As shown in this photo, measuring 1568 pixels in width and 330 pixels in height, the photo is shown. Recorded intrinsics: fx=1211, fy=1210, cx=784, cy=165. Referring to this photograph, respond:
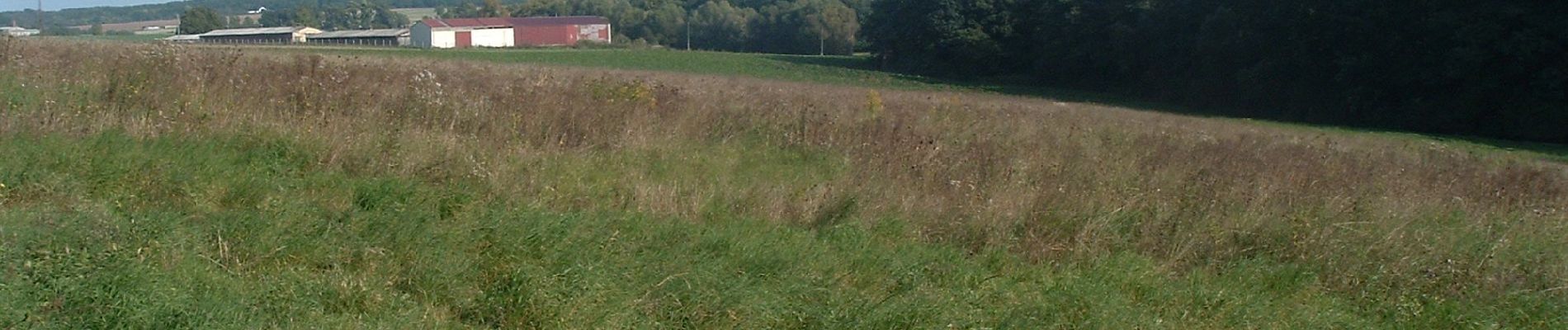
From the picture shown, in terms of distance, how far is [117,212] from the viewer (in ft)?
19.3

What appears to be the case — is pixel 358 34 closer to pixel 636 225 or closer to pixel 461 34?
pixel 461 34

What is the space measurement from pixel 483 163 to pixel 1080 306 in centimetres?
407

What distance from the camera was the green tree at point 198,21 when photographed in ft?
117

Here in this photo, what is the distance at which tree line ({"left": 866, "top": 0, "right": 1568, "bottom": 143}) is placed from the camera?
121 ft

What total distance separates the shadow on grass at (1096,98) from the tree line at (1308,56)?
1.43m

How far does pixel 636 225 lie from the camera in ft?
21.9

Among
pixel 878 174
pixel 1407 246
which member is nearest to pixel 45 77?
pixel 878 174

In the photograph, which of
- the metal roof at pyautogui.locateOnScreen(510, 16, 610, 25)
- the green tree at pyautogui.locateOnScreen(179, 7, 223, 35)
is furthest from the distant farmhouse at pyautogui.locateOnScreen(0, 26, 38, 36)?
the metal roof at pyautogui.locateOnScreen(510, 16, 610, 25)

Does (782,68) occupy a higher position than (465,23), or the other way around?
(465,23)

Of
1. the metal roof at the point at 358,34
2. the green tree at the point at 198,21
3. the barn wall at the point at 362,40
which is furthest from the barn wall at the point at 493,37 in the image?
the green tree at the point at 198,21

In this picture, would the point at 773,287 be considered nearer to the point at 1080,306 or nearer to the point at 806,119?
the point at 1080,306

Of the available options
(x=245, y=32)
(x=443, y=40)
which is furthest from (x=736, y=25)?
(x=245, y=32)

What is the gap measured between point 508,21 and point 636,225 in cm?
6871

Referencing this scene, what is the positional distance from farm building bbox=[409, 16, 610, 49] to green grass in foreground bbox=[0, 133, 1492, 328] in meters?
44.5
